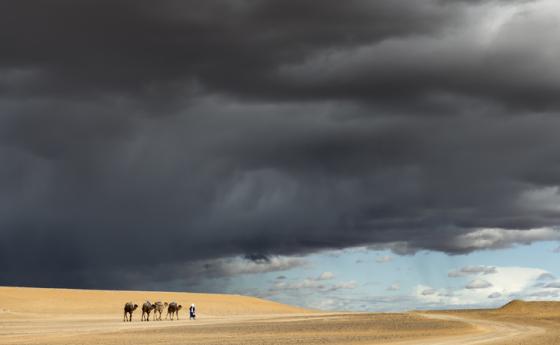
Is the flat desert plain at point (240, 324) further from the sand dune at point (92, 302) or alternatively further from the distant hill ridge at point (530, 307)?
the sand dune at point (92, 302)

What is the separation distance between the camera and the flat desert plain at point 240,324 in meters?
43.2

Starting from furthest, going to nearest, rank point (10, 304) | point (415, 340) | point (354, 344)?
point (10, 304) < point (415, 340) < point (354, 344)

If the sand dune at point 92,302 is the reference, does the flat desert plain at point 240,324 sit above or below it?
below

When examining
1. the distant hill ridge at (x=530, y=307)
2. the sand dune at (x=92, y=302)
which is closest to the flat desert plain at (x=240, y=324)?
the distant hill ridge at (x=530, y=307)

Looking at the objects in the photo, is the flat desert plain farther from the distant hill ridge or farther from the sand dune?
the sand dune

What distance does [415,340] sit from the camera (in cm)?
4066

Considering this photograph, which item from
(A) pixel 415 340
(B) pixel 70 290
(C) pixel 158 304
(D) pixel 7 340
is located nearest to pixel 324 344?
(A) pixel 415 340

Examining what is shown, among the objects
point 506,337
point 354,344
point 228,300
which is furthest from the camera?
point 228,300

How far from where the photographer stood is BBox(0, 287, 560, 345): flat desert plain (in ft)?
142

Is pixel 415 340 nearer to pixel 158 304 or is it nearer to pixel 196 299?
pixel 158 304

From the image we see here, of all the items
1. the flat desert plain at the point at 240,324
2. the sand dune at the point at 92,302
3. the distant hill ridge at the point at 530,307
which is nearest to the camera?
the flat desert plain at the point at 240,324

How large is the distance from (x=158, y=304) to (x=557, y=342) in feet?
172

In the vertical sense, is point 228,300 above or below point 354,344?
above

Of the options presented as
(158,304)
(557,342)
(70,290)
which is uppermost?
(70,290)
